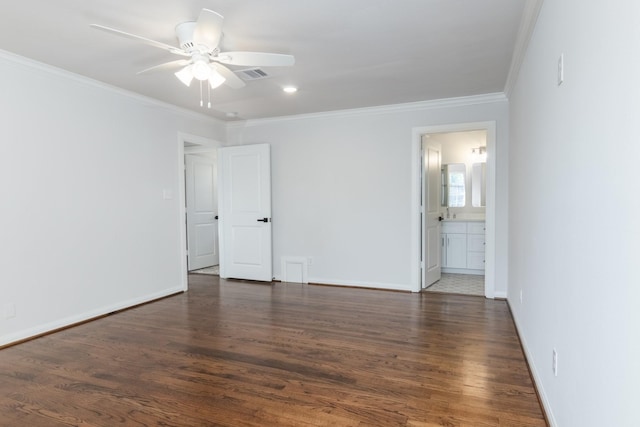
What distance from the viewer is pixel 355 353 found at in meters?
3.02

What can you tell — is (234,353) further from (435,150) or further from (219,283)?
(435,150)

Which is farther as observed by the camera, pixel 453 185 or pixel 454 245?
pixel 453 185

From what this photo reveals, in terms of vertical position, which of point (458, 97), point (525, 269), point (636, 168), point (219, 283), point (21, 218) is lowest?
point (219, 283)

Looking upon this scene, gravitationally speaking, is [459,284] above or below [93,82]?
below

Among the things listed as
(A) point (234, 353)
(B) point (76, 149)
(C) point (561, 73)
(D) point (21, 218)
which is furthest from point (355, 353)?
(B) point (76, 149)

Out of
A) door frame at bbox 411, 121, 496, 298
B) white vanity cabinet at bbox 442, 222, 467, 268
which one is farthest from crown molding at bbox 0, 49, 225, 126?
white vanity cabinet at bbox 442, 222, 467, 268

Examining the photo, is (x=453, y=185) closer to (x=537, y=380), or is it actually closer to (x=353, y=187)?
(x=353, y=187)

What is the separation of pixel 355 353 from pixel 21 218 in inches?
121

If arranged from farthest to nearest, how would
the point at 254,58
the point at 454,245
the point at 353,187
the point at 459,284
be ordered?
the point at 454,245
the point at 459,284
the point at 353,187
the point at 254,58

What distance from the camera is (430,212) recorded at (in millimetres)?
5383

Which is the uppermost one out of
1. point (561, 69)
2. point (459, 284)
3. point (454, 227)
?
point (561, 69)

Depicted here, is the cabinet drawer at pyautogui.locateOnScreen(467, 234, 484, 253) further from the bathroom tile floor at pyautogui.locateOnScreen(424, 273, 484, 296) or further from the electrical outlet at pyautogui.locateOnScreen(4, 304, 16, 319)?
the electrical outlet at pyautogui.locateOnScreen(4, 304, 16, 319)

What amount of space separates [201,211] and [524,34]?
5.84 metres

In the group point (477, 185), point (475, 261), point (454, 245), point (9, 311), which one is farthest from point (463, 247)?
point (9, 311)
